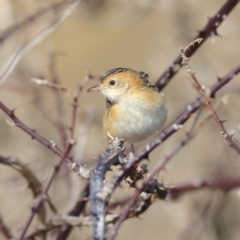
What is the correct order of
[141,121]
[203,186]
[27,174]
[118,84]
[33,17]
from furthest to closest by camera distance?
1. [118,84]
2. [33,17]
3. [141,121]
4. [203,186]
5. [27,174]

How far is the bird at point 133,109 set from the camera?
363 cm

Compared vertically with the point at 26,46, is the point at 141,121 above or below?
below

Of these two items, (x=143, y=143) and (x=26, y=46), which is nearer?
(x=26, y=46)

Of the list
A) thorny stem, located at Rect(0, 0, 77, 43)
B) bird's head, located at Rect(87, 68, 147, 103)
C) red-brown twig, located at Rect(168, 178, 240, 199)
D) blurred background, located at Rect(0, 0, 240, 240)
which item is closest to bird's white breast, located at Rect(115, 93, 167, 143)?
bird's head, located at Rect(87, 68, 147, 103)

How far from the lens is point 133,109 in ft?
12.3

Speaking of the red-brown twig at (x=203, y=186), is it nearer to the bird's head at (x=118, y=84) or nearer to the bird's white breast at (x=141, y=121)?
the bird's white breast at (x=141, y=121)

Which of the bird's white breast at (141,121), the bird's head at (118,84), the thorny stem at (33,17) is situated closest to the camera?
the bird's white breast at (141,121)

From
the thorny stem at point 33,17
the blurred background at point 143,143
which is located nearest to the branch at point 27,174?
the blurred background at point 143,143

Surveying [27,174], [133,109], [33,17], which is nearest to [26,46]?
[33,17]

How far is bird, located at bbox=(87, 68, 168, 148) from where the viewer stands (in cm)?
363

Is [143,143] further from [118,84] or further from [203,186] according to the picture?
[203,186]

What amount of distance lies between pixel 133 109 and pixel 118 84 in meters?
0.43

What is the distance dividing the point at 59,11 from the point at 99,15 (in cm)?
240

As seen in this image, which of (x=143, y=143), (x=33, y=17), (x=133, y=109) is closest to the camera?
(x=133, y=109)
